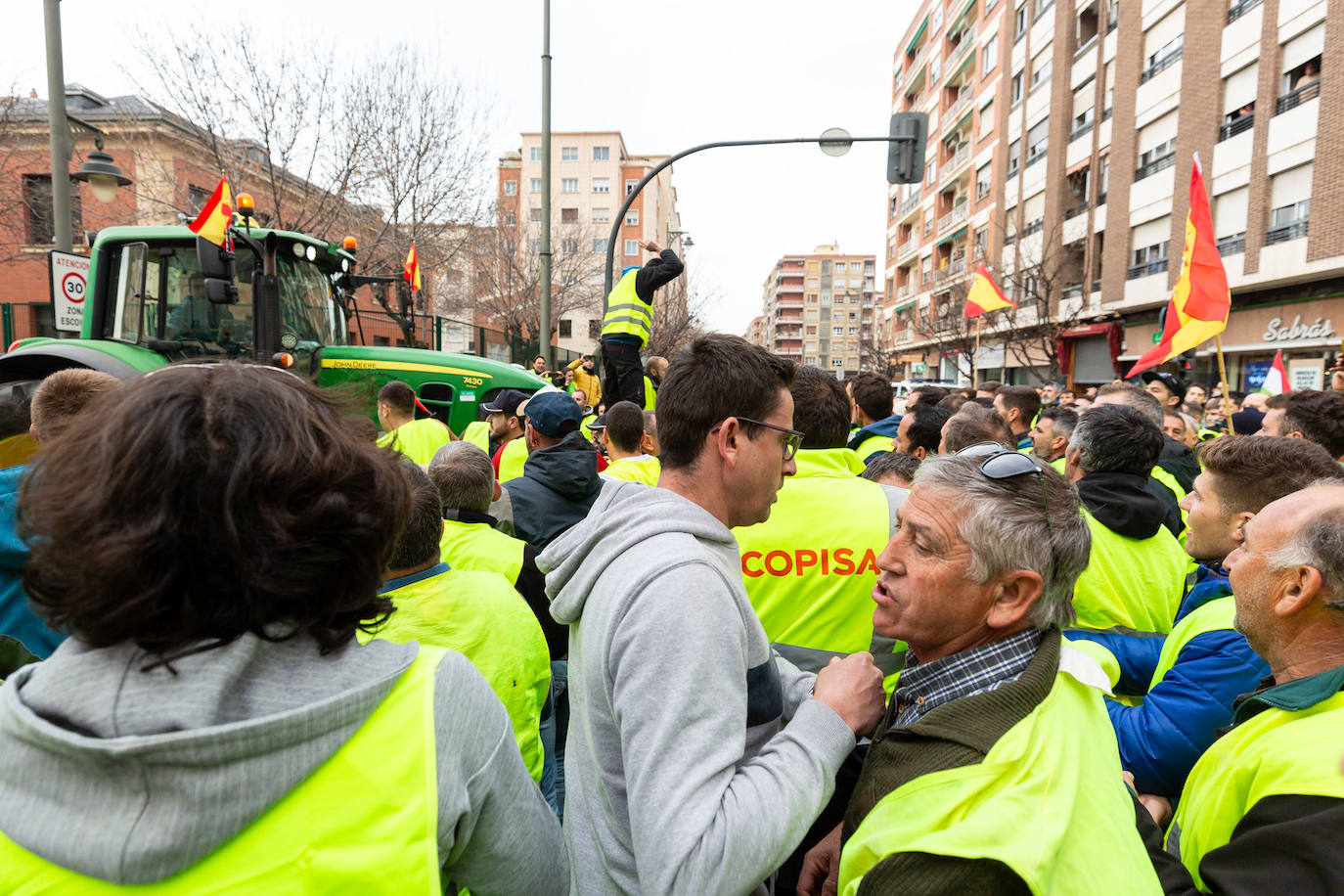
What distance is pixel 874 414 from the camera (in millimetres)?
5758

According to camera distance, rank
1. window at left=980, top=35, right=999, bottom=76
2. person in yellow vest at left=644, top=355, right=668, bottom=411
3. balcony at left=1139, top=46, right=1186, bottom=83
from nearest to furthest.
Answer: person in yellow vest at left=644, top=355, right=668, bottom=411
balcony at left=1139, top=46, right=1186, bottom=83
window at left=980, top=35, right=999, bottom=76

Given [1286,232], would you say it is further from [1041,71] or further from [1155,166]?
[1041,71]

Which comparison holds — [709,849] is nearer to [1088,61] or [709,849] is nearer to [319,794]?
[319,794]

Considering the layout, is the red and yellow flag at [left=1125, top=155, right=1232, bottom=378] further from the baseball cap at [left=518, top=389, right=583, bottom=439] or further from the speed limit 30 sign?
the speed limit 30 sign

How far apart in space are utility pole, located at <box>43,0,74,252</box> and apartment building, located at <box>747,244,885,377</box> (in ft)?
386

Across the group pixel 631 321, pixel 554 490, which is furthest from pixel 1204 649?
pixel 631 321

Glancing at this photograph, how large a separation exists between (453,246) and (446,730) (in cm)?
2226

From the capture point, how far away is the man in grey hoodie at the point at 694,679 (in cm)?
122

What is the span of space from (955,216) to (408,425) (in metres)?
41.6

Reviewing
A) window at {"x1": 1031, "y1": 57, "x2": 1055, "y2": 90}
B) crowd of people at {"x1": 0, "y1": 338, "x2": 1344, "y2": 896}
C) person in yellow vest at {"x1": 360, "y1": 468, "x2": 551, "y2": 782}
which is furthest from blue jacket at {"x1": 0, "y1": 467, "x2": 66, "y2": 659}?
window at {"x1": 1031, "y1": 57, "x2": 1055, "y2": 90}

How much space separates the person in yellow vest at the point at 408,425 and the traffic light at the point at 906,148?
7812 millimetres

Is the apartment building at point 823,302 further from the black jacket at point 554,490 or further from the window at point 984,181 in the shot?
the black jacket at point 554,490

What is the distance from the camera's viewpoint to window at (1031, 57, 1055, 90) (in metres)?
31.3

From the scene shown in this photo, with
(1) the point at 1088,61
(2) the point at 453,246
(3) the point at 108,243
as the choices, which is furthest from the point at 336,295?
(1) the point at 1088,61
